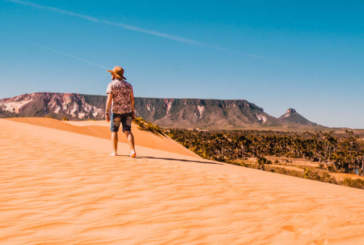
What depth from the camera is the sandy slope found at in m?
3.06

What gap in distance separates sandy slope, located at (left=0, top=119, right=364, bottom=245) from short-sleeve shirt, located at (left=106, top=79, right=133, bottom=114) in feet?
4.65

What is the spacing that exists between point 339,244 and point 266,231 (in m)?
0.65

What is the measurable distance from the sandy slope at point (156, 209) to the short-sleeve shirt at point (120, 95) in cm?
142

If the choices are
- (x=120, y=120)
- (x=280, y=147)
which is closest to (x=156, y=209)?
(x=120, y=120)

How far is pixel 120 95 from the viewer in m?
7.34

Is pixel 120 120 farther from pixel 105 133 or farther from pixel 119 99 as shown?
pixel 105 133

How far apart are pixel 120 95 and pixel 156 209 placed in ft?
12.8

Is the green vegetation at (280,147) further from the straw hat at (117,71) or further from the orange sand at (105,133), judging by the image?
the straw hat at (117,71)

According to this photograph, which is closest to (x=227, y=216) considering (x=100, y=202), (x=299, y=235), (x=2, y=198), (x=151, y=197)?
(x=299, y=235)

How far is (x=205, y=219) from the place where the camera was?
3617mm

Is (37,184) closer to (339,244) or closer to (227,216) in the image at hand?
(227,216)

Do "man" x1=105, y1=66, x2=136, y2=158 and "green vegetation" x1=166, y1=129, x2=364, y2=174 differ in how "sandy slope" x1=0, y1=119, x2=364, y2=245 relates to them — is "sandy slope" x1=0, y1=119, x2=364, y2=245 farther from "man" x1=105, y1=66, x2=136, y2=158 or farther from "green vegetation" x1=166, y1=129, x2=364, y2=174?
Result: "green vegetation" x1=166, y1=129, x2=364, y2=174

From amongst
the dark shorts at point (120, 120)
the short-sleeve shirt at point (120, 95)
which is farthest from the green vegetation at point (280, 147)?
the short-sleeve shirt at point (120, 95)

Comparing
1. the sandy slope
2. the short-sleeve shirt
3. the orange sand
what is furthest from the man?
the orange sand
